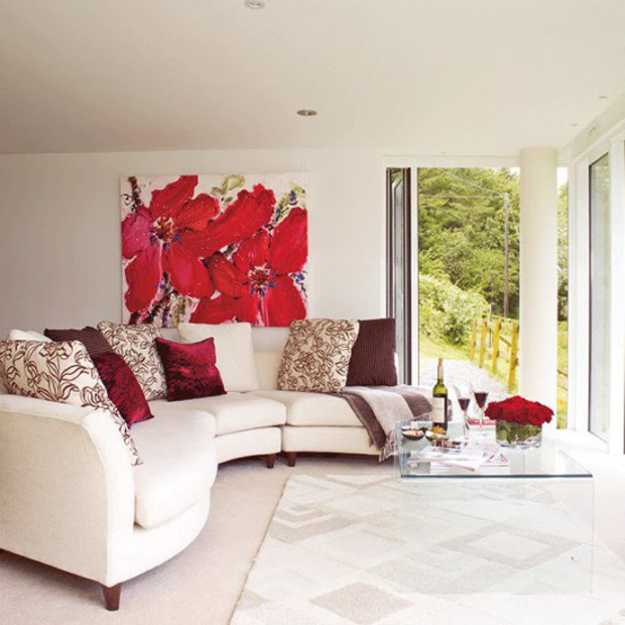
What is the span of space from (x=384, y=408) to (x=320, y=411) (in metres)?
0.42

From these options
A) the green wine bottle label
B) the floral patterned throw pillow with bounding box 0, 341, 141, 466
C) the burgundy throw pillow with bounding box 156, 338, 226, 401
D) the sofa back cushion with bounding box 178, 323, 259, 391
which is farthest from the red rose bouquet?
the sofa back cushion with bounding box 178, 323, 259, 391

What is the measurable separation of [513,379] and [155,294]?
11.2 feet

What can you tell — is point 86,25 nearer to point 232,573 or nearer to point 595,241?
point 232,573

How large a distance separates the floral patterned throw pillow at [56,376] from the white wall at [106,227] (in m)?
3.46

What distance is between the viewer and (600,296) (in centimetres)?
585

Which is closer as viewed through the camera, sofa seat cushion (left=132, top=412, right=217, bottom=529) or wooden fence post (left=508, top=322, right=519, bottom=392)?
sofa seat cushion (left=132, top=412, right=217, bottom=529)

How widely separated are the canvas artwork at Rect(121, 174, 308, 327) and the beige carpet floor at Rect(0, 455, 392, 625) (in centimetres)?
267

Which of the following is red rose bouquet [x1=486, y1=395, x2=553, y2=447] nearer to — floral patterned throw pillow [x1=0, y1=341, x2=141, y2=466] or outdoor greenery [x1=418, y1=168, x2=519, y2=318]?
floral patterned throw pillow [x1=0, y1=341, x2=141, y2=466]

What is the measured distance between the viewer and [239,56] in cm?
404

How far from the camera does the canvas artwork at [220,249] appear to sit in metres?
6.34

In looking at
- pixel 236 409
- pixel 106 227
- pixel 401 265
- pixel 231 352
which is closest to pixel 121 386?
pixel 236 409

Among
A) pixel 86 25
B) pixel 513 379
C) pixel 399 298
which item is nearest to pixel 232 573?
pixel 86 25

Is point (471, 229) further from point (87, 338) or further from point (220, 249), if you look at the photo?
point (87, 338)

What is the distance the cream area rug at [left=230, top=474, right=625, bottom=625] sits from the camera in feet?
8.57
